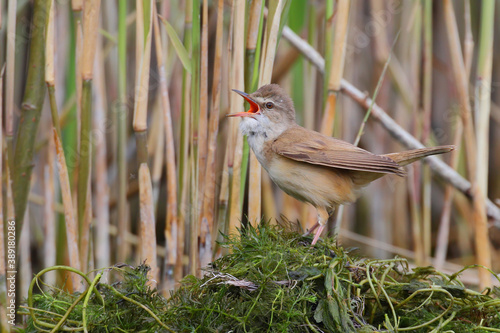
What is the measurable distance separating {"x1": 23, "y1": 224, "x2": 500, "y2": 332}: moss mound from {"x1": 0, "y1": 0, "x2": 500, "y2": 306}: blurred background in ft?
0.63

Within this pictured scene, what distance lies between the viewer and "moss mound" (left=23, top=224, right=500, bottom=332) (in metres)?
1.36

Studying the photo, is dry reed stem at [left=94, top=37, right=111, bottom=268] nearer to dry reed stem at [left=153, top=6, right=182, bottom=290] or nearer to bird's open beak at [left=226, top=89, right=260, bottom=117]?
dry reed stem at [left=153, top=6, right=182, bottom=290]

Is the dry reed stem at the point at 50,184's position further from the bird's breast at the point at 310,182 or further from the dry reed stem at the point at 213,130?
the bird's breast at the point at 310,182

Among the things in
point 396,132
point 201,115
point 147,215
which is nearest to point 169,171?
point 147,215

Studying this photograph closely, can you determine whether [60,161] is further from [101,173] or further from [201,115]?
[101,173]

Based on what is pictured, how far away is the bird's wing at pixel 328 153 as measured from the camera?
83.2 inches

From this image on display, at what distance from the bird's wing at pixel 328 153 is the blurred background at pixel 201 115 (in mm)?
108

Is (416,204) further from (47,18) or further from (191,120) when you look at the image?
(47,18)

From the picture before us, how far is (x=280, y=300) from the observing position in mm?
1343

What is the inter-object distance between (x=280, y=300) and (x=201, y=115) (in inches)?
37.5

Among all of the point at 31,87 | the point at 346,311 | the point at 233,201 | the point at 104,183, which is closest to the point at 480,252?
the point at 233,201

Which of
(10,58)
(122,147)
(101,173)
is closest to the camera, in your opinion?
(10,58)

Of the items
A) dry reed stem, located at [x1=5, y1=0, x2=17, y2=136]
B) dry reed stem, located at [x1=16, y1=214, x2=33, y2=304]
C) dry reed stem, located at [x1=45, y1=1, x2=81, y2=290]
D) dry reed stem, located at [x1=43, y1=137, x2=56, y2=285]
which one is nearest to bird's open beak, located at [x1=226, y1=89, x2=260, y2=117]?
dry reed stem, located at [x1=45, y1=1, x2=81, y2=290]

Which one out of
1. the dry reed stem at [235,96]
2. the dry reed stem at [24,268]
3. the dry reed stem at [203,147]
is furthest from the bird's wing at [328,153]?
the dry reed stem at [24,268]
